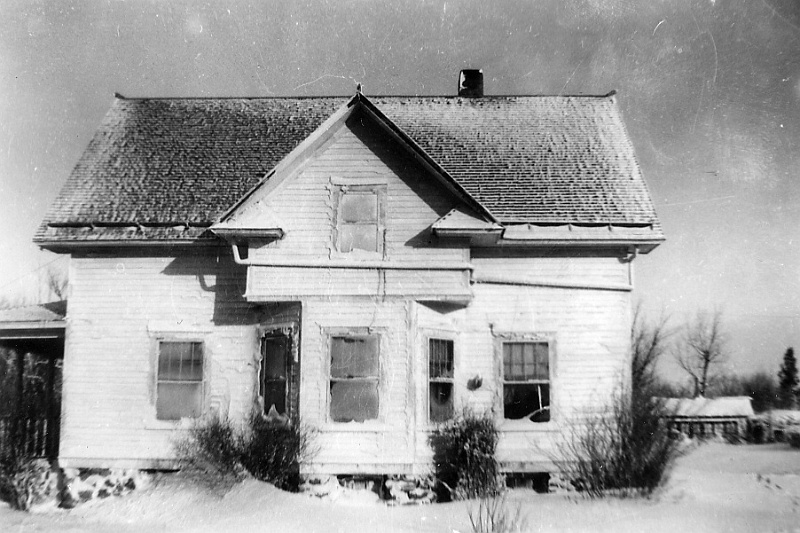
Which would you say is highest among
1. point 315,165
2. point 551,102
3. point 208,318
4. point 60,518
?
point 551,102

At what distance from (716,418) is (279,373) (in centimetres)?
2106

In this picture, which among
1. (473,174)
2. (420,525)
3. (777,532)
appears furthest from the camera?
(473,174)

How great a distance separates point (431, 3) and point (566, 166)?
5.34 m

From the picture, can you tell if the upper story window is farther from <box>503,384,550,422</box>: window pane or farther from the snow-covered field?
the snow-covered field

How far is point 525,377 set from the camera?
1452cm

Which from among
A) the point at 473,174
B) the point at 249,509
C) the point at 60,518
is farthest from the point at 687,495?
the point at 60,518

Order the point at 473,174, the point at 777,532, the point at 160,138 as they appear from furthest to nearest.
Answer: the point at 160,138, the point at 473,174, the point at 777,532

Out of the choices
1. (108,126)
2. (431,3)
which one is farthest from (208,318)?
(431,3)

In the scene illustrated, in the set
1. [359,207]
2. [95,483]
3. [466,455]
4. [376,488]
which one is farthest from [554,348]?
[95,483]

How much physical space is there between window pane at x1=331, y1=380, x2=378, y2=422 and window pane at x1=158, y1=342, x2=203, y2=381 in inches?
126

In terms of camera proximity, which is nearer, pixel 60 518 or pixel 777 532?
pixel 777 532

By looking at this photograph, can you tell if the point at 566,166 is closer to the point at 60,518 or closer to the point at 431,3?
the point at 431,3

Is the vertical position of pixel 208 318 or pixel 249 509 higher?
pixel 208 318

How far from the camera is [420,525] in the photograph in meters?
10.7
